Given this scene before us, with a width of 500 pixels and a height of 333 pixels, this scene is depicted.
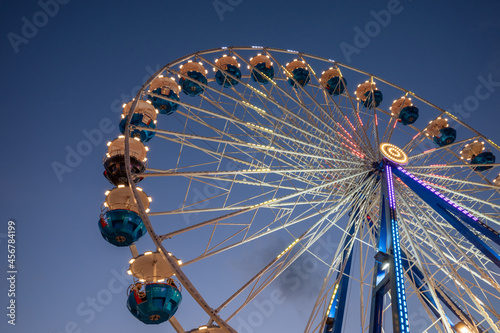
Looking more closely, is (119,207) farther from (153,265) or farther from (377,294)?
(377,294)

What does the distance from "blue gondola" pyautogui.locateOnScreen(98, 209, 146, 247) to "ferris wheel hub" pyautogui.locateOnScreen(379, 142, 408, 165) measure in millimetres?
6300

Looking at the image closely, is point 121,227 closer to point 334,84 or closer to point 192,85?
point 192,85

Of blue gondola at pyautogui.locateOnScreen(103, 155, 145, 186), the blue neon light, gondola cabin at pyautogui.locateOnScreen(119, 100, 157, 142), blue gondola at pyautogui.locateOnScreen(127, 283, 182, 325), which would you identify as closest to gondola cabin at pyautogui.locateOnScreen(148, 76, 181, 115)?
gondola cabin at pyautogui.locateOnScreen(119, 100, 157, 142)

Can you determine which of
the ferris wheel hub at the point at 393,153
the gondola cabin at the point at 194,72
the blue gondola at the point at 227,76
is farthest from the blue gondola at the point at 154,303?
the blue gondola at the point at 227,76

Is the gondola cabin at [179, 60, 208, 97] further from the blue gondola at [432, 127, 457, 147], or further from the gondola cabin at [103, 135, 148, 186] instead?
the blue gondola at [432, 127, 457, 147]

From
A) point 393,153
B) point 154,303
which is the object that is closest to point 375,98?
point 393,153

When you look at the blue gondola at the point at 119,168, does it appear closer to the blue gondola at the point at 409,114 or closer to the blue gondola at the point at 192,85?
the blue gondola at the point at 192,85

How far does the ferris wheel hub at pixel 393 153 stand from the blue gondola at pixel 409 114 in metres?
3.16

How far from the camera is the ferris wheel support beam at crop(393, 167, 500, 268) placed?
776 cm

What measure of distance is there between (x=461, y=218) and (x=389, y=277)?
2788 mm

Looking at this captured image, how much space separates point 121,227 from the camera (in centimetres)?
762

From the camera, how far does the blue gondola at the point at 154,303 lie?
690cm

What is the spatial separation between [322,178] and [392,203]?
9.05ft

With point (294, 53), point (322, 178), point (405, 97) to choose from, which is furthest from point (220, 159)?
point (405, 97)
